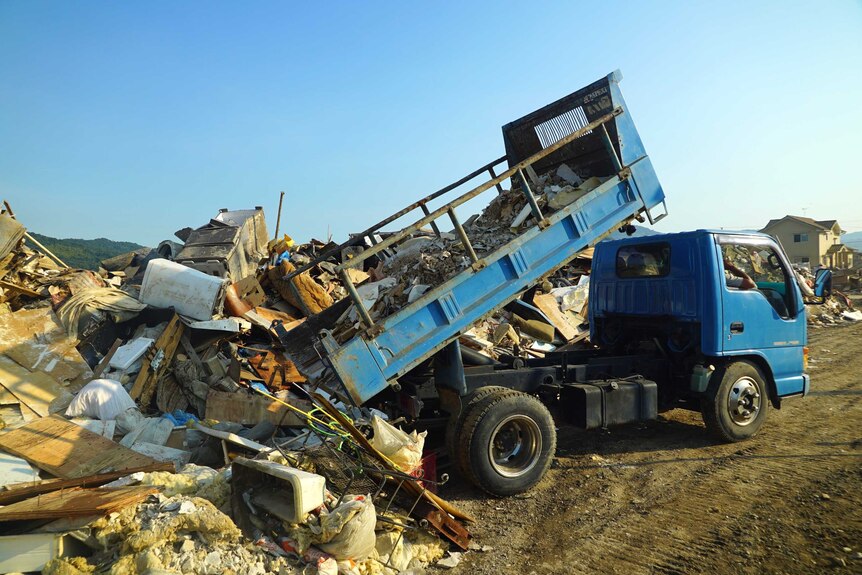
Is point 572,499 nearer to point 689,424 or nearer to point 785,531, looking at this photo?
point 785,531

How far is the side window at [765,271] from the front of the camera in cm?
571

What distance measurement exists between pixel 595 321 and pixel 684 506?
283 cm

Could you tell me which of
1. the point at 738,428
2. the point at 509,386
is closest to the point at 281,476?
the point at 509,386

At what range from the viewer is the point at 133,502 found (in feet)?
11.5

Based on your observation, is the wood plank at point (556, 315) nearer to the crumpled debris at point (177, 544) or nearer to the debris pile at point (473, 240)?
the debris pile at point (473, 240)

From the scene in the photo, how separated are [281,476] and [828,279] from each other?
6.79 meters

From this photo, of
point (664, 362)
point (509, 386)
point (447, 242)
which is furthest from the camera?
point (664, 362)

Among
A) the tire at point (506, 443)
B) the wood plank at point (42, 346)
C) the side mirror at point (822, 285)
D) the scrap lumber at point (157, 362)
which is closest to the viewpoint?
the tire at point (506, 443)

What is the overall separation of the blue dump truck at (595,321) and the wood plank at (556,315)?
3.54 meters

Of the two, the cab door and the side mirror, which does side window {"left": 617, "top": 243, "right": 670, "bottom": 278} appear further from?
the side mirror

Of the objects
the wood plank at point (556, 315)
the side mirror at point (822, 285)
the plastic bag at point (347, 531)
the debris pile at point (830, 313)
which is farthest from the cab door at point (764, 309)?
the debris pile at point (830, 313)

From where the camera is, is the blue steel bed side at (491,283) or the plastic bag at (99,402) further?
the plastic bag at (99,402)

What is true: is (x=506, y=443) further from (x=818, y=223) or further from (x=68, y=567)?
(x=818, y=223)

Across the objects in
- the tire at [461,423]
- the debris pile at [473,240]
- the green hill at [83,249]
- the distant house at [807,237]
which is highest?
the green hill at [83,249]
